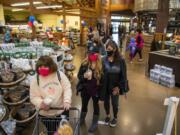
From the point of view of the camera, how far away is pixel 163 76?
578cm

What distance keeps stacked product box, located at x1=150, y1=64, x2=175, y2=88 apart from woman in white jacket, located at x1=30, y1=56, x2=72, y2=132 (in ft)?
14.1

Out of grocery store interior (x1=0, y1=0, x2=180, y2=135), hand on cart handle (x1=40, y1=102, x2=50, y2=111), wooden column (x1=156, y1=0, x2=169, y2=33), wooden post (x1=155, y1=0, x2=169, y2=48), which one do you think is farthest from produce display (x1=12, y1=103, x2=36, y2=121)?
wooden column (x1=156, y1=0, x2=169, y2=33)

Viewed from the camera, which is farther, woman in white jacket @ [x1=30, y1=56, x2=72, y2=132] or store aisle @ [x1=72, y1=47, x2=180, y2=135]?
store aisle @ [x1=72, y1=47, x2=180, y2=135]

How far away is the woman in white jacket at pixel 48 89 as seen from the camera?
2.03 m

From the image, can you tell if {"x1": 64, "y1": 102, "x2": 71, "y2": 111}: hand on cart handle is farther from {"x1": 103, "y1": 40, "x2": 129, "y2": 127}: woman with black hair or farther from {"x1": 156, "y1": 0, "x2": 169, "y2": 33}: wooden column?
{"x1": 156, "y1": 0, "x2": 169, "y2": 33}: wooden column

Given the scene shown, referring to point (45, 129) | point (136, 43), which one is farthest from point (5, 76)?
point (136, 43)

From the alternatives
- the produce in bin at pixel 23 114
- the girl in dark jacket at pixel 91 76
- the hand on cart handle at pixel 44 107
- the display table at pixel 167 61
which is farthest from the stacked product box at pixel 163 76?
the hand on cart handle at pixel 44 107

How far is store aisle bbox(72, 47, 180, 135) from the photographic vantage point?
3.36 metres

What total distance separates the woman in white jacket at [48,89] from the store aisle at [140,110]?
4.31 feet

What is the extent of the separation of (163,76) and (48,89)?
181 inches

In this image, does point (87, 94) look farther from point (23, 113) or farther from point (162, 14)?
point (162, 14)

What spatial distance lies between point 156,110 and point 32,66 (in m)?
2.87

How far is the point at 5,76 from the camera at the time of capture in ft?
9.78

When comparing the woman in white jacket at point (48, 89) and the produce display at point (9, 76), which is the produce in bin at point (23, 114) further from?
the woman in white jacket at point (48, 89)
